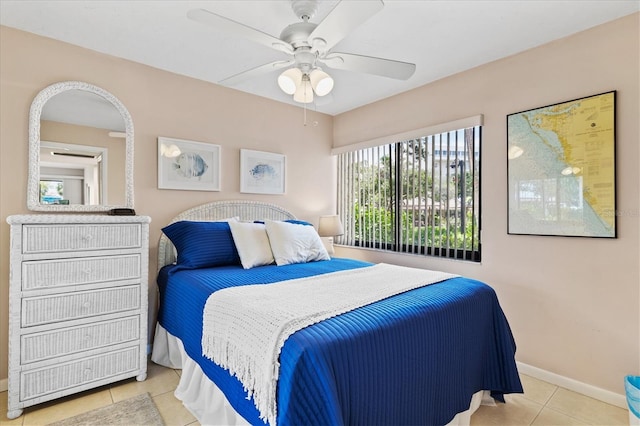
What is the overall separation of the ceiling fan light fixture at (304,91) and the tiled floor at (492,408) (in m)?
2.03

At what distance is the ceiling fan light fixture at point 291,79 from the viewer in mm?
1987

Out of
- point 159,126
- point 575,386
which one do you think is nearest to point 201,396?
point 159,126

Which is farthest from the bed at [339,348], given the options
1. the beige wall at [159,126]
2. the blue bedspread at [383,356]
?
the beige wall at [159,126]

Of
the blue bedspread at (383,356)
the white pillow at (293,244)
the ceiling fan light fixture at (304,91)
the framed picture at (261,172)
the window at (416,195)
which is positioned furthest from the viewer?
the framed picture at (261,172)

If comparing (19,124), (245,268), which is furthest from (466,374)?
(19,124)

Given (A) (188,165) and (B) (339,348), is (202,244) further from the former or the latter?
(B) (339,348)

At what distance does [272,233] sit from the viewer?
278 cm

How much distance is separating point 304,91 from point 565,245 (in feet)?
6.91

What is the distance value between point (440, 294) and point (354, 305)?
21.6 inches

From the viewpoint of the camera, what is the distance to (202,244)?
252cm

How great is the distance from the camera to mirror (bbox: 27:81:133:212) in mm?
2330

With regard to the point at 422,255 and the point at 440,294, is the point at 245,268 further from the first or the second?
the point at 422,255

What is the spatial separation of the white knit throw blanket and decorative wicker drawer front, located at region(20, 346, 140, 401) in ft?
3.00

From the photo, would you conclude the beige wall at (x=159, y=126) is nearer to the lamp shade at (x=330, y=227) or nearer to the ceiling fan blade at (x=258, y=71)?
the lamp shade at (x=330, y=227)
